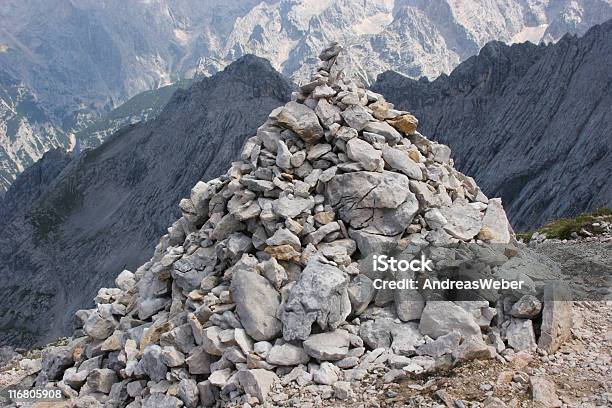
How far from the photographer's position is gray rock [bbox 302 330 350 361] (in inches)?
499

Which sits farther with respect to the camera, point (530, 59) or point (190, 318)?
point (530, 59)

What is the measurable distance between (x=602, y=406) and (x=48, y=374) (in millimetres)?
17297

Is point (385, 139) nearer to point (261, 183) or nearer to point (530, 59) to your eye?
point (261, 183)

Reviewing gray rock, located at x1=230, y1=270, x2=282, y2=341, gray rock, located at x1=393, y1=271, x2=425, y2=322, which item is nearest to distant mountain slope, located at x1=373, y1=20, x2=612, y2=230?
gray rock, located at x1=393, y1=271, x2=425, y2=322

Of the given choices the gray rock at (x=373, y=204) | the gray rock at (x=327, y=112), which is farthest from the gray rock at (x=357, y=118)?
the gray rock at (x=373, y=204)

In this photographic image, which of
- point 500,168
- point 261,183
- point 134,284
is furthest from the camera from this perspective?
point 500,168

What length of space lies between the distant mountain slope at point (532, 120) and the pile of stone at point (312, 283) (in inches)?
3517

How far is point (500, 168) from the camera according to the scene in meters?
133

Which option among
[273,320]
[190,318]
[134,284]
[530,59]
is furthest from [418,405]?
[530,59]

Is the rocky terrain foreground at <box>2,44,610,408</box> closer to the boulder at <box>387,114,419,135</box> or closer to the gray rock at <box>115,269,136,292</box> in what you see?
the boulder at <box>387,114,419,135</box>

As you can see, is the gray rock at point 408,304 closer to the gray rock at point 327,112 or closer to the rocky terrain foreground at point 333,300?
the rocky terrain foreground at point 333,300

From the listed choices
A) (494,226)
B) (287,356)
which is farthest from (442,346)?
(494,226)

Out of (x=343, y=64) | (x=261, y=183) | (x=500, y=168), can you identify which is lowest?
(x=500, y=168)

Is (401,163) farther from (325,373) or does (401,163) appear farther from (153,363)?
(153,363)
